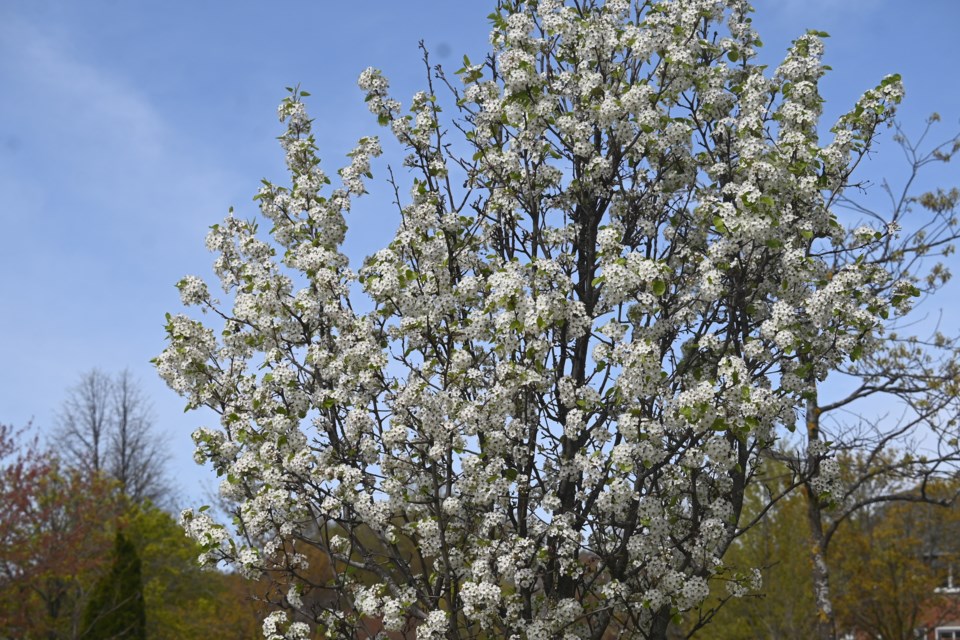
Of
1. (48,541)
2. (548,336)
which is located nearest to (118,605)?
(48,541)

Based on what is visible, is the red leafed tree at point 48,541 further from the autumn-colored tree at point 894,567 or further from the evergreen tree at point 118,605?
the autumn-colored tree at point 894,567

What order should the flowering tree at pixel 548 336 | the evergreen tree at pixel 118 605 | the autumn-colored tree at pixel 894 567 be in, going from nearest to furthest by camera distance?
the flowering tree at pixel 548 336, the evergreen tree at pixel 118 605, the autumn-colored tree at pixel 894 567

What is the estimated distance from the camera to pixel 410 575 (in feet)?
29.0

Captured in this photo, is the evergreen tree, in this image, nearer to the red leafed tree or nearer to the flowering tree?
the red leafed tree

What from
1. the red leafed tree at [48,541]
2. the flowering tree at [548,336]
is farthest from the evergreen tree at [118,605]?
the flowering tree at [548,336]

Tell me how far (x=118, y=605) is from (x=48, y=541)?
3.07m

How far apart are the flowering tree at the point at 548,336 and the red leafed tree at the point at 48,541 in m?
18.6

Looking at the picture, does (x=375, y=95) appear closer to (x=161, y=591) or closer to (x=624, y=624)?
(x=624, y=624)

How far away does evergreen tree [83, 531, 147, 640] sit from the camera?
968 inches

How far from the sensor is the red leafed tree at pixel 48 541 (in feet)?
82.4

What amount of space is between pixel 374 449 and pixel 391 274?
1.61 meters

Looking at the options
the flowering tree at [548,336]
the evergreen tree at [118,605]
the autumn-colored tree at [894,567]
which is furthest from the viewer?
the autumn-colored tree at [894,567]

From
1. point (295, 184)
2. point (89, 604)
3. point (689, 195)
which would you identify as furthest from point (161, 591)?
point (689, 195)

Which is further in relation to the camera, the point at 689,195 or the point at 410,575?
the point at 689,195
